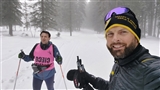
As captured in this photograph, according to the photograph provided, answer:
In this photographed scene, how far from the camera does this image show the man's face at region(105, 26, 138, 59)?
4.14 feet

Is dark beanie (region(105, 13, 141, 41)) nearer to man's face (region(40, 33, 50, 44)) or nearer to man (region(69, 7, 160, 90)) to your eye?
man (region(69, 7, 160, 90))

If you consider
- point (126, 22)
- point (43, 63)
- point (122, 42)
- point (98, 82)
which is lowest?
point (43, 63)

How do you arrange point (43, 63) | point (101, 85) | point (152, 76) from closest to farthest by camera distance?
1. point (152, 76)
2. point (101, 85)
3. point (43, 63)

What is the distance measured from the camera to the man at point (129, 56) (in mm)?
1062

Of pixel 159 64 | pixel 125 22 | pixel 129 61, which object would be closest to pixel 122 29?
pixel 125 22

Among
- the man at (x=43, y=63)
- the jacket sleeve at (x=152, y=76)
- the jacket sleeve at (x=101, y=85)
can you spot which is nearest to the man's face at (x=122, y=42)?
the jacket sleeve at (x=152, y=76)

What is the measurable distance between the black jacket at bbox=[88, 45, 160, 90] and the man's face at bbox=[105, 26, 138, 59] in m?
0.05

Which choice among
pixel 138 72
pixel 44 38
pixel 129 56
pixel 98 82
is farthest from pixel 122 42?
pixel 44 38

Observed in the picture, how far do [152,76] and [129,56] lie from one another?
0.85ft

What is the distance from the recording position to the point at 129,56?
4.04 feet

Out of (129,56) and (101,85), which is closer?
(129,56)

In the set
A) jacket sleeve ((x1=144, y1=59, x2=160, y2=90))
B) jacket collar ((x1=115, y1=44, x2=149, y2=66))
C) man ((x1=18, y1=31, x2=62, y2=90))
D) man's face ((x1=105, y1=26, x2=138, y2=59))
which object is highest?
man's face ((x1=105, y1=26, x2=138, y2=59))

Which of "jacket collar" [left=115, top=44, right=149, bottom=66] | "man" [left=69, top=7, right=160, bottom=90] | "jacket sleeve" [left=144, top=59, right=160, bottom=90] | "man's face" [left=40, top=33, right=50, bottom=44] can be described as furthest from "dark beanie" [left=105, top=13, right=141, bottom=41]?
"man's face" [left=40, top=33, right=50, bottom=44]

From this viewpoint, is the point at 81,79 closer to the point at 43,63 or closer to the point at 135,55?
the point at 135,55
